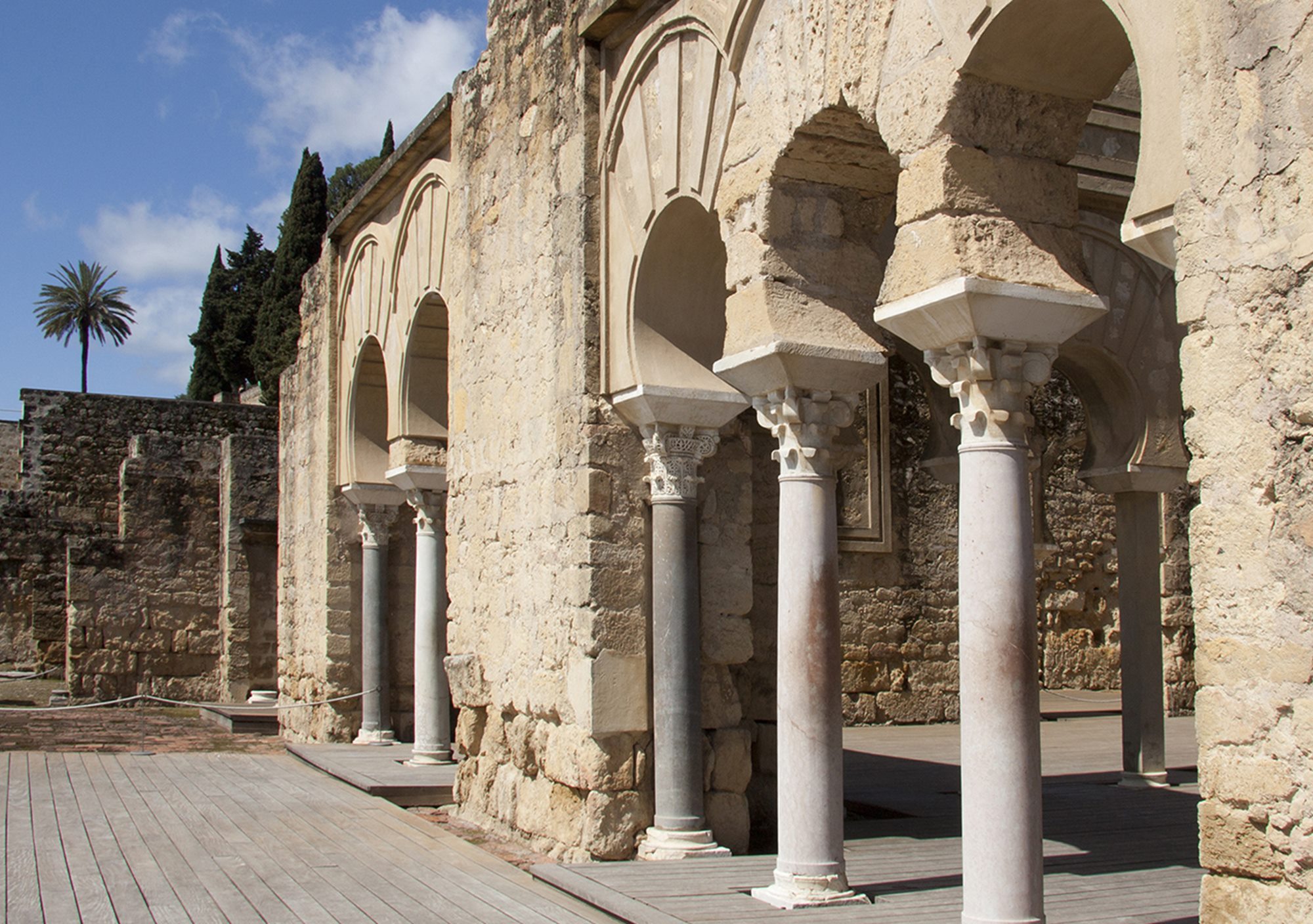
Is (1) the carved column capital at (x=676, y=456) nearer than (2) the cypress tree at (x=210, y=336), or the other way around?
(1) the carved column capital at (x=676, y=456)

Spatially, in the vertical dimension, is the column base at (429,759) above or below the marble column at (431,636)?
below

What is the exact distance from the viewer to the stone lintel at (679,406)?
250 inches

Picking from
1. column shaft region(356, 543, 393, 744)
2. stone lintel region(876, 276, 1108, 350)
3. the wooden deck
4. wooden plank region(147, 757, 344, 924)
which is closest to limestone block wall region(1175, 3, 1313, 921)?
stone lintel region(876, 276, 1108, 350)

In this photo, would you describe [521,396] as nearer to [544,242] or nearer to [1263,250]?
[544,242]

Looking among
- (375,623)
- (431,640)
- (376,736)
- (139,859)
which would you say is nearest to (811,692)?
(139,859)

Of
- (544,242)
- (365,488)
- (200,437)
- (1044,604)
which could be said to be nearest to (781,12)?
(544,242)

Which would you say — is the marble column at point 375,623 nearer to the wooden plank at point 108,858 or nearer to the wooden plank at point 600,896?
the wooden plank at point 108,858

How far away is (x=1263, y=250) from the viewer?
310cm

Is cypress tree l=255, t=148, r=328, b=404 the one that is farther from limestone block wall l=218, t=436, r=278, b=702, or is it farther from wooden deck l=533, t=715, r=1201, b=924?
wooden deck l=533, t=715, r=1201, b=924

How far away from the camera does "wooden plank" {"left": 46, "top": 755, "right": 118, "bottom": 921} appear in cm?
536

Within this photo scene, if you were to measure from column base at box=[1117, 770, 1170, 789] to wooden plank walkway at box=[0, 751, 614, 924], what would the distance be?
14.7 feet

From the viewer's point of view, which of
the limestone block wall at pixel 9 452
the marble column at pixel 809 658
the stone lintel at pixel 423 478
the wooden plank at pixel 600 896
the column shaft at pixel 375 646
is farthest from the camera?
the limestone block wall at pixel 9 452

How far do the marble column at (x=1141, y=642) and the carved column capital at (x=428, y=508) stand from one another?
4.81 m

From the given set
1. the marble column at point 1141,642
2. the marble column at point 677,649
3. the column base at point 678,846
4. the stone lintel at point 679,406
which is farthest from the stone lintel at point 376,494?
the marble column at point 1141,642
